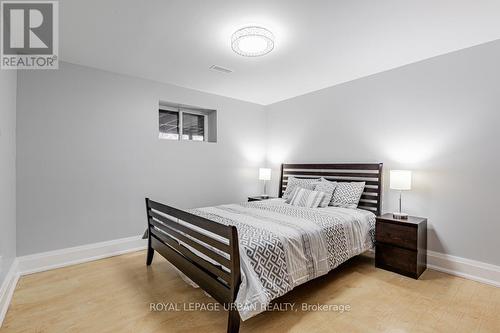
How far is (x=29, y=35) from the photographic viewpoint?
240cm

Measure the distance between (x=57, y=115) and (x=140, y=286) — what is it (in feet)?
7.49

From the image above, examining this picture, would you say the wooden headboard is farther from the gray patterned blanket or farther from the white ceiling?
the white ceiling

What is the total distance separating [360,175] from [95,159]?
3.71 m

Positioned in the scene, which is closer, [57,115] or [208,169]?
[57,115]

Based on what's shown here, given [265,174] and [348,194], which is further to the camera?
[265,174]

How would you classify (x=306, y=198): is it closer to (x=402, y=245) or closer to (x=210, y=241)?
(x=402, y=245)

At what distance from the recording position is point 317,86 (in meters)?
4.03

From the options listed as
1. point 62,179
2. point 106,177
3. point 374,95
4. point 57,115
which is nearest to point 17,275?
point 62,179

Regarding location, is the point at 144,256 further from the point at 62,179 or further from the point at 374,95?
the point at 374,95

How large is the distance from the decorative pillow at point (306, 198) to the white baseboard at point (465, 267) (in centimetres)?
143

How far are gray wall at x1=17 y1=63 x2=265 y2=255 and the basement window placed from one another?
24 centimetres

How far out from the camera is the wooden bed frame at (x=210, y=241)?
1667 mm

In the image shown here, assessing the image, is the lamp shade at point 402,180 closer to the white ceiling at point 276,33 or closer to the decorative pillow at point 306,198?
the decorative pillow at point 306,198

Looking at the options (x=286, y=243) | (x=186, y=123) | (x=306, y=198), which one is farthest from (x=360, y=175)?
(x=186, y=123)
